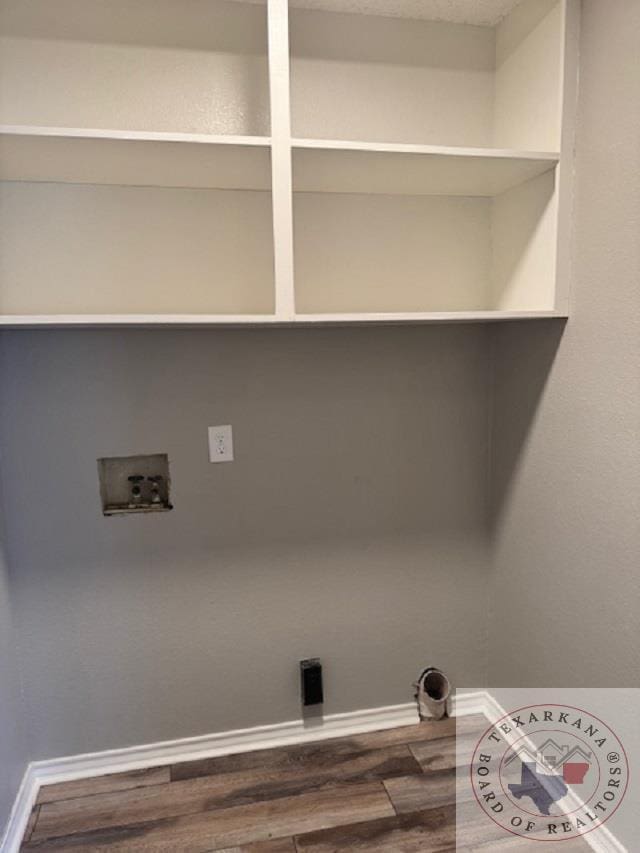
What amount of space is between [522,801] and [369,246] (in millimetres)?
1681

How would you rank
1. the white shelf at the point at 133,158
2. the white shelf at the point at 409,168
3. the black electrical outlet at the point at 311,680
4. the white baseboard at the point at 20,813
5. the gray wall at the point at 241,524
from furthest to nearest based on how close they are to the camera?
1. the black electrical outlet at the point at 311,680
2. the gray wall at the point at 241,524
3. the white baseboard at the point at 20,813
4. the white shelf at the point at 409,168
5. the white shelf at the point at 133,158

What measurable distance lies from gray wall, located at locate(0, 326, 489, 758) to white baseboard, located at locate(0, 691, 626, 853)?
4 cm

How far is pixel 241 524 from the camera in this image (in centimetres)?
177

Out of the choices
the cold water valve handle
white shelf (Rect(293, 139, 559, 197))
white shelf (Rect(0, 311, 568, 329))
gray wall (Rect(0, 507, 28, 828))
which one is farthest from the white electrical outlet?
white shelf (Rect(293, 139, 559, 197))

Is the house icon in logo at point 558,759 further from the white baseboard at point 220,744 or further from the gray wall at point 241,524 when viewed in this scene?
the gray wall at point 241,524

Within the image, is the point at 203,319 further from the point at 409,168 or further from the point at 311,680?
the point at 311,680

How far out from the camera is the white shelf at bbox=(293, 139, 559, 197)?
1308mm

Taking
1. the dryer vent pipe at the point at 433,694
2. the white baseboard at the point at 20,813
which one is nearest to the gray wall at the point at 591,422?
the dryer vent pipe at the point at 433,694

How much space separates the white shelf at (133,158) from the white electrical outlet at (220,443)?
2.29ft

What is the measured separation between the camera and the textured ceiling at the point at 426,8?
1528 millimetres

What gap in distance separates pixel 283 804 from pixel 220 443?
1062mm

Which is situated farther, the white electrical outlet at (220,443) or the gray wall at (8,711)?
the white electrical outlet at (220,443)

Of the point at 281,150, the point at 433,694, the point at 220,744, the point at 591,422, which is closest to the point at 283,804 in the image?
→ the point at 220,744

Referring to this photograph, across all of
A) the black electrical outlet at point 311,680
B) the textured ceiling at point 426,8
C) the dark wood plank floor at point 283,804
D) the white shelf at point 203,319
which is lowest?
the dark wood plank floor at point 283,804
